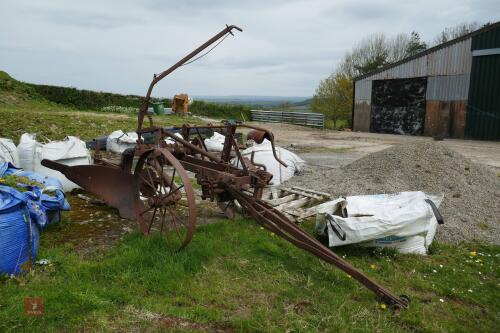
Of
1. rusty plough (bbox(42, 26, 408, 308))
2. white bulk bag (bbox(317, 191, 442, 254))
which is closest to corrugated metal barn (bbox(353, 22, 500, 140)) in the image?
white bulk bag (bbox(317, 191, 442, 254))

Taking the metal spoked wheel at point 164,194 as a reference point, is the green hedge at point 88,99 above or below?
above

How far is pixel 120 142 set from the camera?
28.7ft

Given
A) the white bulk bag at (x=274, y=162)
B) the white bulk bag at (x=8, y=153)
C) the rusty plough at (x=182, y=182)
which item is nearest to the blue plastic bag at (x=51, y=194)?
the rusty plough at (x=182, y=182)

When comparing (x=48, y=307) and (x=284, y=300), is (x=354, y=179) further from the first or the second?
(x=48, y=307)

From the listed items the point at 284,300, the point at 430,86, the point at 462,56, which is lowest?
the point at 284,300

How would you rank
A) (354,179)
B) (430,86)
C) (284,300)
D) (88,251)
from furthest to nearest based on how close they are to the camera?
(430,86)
(354,179)
(88,251)
(284,300)

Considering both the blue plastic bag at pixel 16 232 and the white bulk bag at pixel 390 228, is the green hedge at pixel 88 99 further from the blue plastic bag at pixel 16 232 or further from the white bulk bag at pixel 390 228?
the blue plastic bag at pixel 16 232

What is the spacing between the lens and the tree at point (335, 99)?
2473cm

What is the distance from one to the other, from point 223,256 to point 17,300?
1687 millimetres

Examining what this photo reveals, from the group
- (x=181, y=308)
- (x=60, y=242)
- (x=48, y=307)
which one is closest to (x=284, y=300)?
(x=181, y=308)

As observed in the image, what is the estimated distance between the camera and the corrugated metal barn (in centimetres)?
1492

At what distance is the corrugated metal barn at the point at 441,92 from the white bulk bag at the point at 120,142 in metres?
13.4

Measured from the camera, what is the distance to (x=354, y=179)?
6215 mm

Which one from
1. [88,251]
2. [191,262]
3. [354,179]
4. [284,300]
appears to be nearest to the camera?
[284,300]
